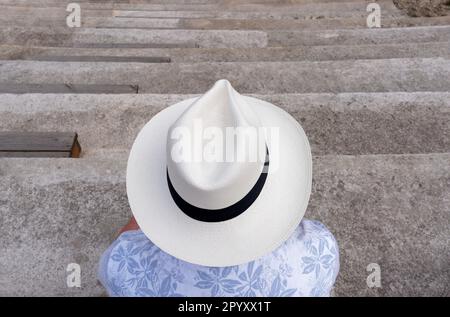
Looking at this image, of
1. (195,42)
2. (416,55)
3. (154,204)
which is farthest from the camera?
(195,42)

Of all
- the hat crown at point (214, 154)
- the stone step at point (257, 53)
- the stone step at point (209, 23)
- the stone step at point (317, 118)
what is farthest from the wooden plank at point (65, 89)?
Result: the stone step at point (209, 23)

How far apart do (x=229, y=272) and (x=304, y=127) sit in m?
1.80

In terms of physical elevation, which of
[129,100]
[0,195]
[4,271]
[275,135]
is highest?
[275,135]

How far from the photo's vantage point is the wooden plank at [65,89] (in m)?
3.54

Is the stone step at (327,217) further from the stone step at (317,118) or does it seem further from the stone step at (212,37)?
the stone step at (212,37)

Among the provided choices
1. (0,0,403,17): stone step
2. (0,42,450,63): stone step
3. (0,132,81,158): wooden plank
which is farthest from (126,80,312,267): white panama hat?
(0,0,403,17): stone step

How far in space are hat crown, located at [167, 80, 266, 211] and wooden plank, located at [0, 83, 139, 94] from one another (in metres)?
2.37

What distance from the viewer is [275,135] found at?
1644 millimetres

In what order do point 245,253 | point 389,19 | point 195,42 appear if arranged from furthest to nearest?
point 389,19
point 195,42
point 245,253

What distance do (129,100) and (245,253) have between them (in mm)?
2180

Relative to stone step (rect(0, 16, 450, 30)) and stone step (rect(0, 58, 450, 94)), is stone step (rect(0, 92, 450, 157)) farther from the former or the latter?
stone step (rect(0, 16, 450, 30))

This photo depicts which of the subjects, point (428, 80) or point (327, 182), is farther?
point (428, 80)

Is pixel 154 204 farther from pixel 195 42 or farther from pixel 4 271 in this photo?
pixel 195 42

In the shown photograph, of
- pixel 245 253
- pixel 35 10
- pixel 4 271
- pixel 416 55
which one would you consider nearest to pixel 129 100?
pixel 4 271
